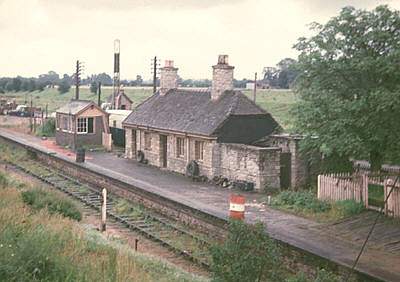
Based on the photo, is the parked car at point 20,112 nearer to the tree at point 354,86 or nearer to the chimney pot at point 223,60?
the chimney pot at point 223,60

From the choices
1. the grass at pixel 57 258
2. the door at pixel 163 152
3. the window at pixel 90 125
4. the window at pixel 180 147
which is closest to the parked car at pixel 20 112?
the window at pixel 90 125

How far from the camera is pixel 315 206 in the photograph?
1842cm

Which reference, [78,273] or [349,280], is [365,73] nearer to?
[349,280]

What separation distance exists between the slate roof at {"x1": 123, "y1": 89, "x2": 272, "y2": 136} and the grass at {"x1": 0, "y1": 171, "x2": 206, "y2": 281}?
14036mm

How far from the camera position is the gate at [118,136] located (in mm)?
38812

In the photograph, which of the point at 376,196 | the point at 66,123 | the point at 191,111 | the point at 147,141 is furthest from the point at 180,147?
the point at 66,123

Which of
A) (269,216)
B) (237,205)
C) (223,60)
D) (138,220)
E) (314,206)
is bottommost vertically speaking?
(138,220)

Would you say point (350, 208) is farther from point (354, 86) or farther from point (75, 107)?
point (75, 107)

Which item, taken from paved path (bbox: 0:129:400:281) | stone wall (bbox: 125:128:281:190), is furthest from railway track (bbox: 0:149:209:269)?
stone wall (bbox: 125:128:281:190)

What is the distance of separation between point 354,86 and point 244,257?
10191 mm

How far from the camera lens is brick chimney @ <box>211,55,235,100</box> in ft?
89.3

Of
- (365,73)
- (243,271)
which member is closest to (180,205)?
(365,73)

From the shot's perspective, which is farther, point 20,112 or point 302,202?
point 20,112

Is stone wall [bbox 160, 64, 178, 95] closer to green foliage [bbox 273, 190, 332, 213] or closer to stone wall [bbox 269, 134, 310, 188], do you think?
stone wall [bbox 269, 134, 310, 188]
